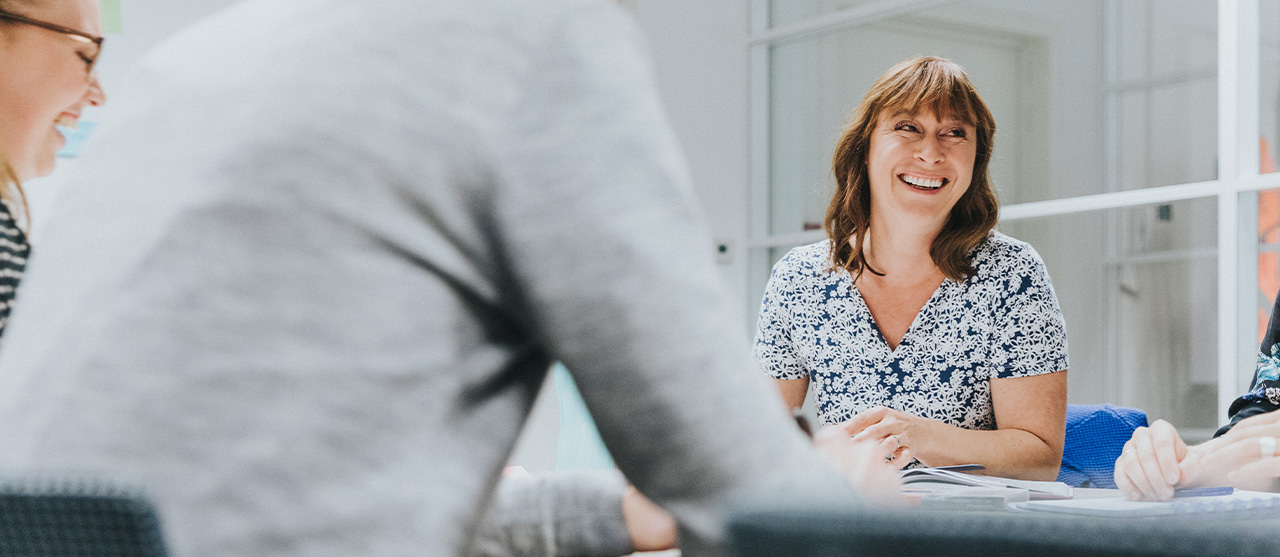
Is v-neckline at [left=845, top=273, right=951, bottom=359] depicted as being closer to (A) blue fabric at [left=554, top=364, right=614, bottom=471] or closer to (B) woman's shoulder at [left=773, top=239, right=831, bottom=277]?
(B) woman's shoulder at [left=773, top=239, right=831, bottom=277]

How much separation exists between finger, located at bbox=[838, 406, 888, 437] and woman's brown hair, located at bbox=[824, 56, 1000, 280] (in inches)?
20.3

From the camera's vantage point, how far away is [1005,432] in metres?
1.90

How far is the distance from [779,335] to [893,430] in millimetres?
575

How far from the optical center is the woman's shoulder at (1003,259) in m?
2.10

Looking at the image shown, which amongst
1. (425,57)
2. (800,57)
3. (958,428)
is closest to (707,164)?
(800,57)

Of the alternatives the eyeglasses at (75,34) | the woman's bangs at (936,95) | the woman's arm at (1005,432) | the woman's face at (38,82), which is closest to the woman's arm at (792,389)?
the woman's arm at (1005,432)

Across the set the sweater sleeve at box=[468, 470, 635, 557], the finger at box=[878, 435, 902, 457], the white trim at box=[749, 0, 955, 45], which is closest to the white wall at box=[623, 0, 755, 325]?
the white trim at box=[749, 0, 955, 45]

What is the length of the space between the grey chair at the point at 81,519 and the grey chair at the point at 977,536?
0.74ft

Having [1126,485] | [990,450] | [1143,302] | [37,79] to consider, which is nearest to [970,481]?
[1126,485]

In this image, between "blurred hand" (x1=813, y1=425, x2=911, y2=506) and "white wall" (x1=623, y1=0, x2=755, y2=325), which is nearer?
"blurred hand" (x1=813, y1=425, x2=911, y2=506)

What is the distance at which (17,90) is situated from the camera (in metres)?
1.92

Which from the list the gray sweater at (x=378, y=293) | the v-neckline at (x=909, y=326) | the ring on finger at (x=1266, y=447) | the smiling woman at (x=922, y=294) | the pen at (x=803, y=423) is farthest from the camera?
the v-neckline at (x=909, y=326)

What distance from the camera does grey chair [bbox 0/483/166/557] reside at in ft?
1.25

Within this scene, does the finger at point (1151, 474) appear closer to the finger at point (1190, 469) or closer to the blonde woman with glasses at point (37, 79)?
the finger at point (1190, 469)
